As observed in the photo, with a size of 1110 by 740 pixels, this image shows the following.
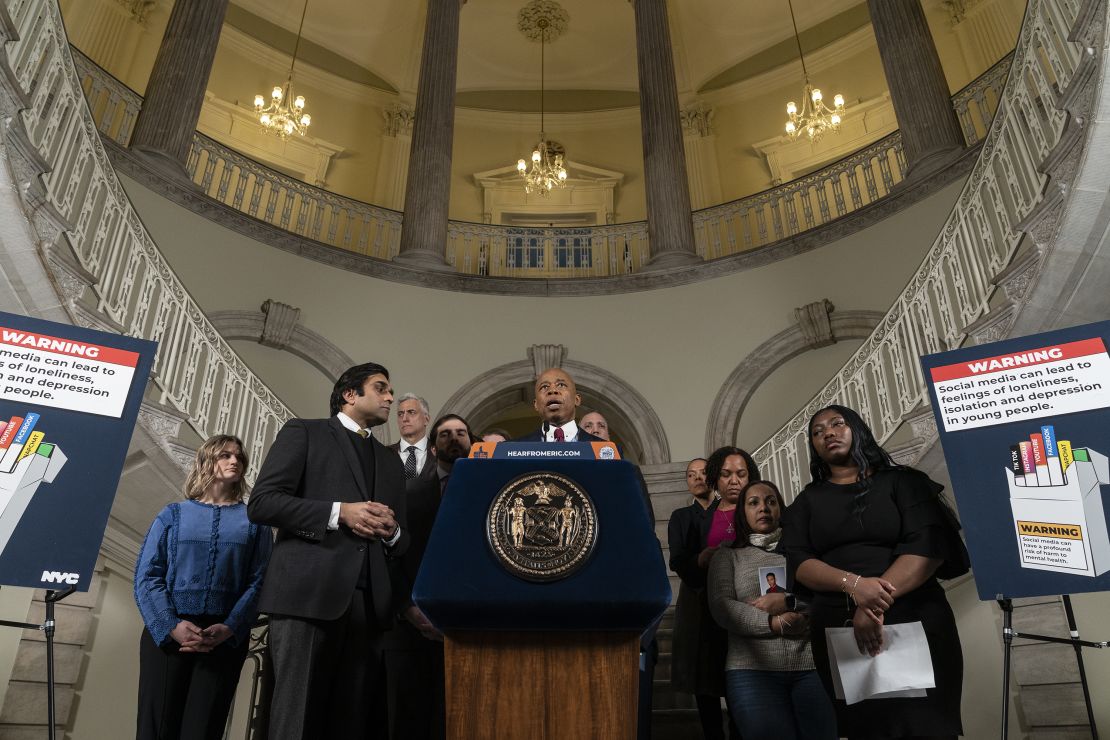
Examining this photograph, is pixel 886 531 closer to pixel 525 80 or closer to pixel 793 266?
pixel 793 266

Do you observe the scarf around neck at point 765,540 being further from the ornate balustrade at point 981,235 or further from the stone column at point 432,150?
the stone column at point 432,150

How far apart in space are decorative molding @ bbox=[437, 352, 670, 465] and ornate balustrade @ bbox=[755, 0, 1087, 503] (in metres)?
2.71

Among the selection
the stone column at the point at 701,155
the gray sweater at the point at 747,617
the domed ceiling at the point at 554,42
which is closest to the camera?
the gray sweater at the point at 747,617

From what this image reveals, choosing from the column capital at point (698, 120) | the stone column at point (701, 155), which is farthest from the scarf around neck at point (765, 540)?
the column capital at point (698, 120)

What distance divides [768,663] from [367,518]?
142 cm

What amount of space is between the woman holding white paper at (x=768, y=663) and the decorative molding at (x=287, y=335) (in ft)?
25.1

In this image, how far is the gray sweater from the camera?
9.04 ft

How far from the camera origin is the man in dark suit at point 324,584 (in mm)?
2203

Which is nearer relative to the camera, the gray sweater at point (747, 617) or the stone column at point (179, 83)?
the gray sweater at point (747, 617)

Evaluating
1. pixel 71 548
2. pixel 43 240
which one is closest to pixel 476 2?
pixel 43 240

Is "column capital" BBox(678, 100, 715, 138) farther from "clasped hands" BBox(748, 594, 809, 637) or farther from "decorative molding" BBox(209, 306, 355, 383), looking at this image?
"clasped hands" BBox(748, 594, 809, 637)

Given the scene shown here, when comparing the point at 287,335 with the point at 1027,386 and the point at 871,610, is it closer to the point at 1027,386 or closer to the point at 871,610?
the point at 1027,386

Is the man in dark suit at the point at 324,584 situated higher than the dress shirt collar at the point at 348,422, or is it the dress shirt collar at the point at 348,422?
the dress shirt collar at the point at 348,422

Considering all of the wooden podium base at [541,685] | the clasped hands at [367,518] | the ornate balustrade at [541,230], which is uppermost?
the ornate balustrade at [541,230]
